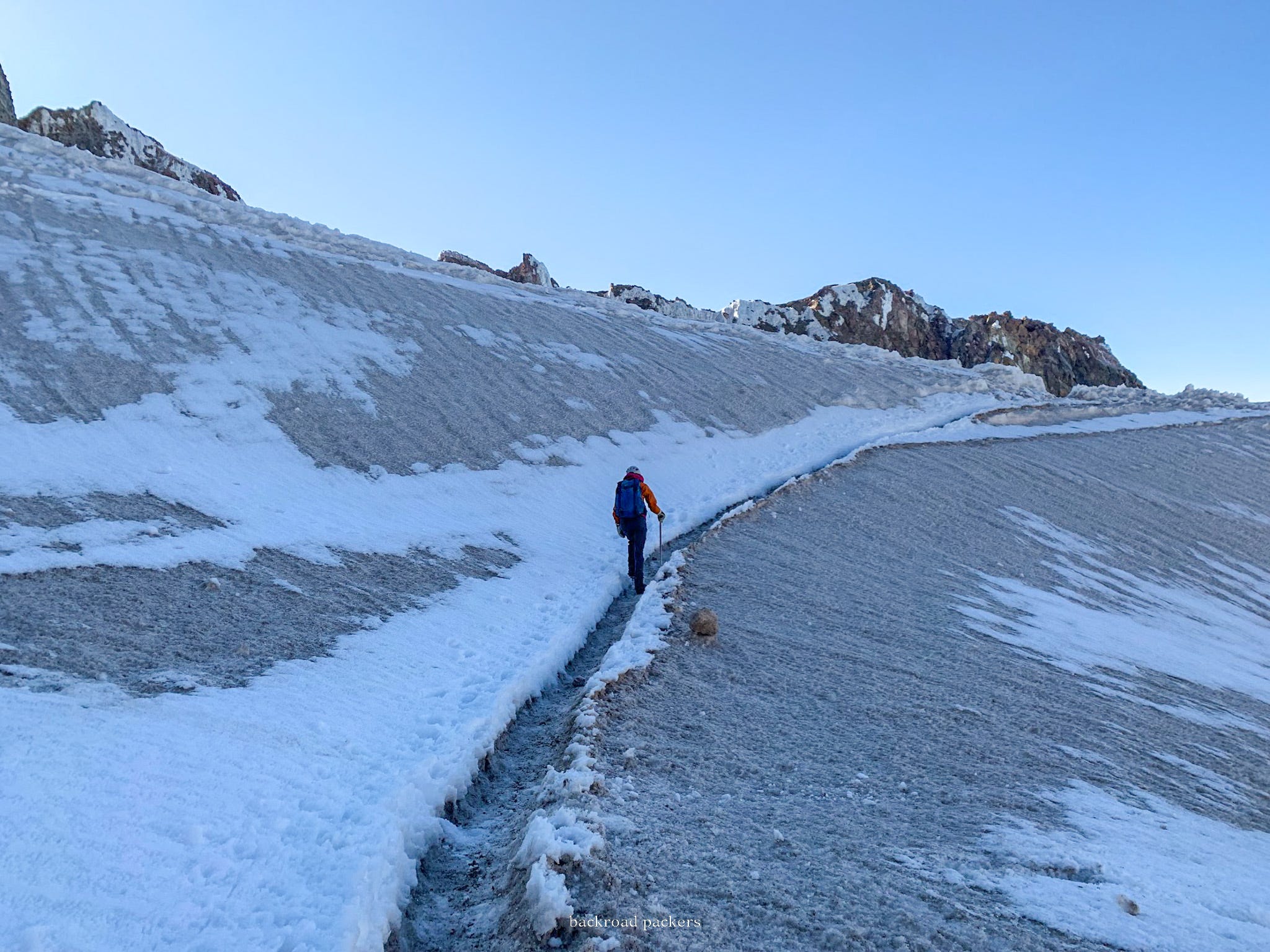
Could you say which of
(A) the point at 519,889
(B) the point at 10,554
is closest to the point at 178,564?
(B) the point at 10,554

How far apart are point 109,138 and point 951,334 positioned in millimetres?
60034

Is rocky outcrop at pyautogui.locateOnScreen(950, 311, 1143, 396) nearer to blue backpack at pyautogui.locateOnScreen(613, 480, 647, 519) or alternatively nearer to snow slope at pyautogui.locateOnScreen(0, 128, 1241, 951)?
snow slope at pyautogui.locateOnScreen(0, 128, 1241, 951)

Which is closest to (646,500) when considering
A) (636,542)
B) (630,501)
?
(630,501)

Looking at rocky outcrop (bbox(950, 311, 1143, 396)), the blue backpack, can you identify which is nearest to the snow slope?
the blue backpack

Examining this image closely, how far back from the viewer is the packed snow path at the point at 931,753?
15.6 feet

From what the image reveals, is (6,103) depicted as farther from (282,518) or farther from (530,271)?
(282,518)

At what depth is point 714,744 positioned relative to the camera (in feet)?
23.8

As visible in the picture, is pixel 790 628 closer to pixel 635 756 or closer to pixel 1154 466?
pixel 635 756

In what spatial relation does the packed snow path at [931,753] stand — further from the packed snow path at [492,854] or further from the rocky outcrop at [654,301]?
the rocky outcrop at [654,301]

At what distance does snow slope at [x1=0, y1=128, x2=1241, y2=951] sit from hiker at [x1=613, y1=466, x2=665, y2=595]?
49 cm

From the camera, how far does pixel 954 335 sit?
71000 millimetres

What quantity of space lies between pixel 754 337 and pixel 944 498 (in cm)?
1856

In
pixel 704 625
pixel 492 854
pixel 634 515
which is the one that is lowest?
pixel 492 854

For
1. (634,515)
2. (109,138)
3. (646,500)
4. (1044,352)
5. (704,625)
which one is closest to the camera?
(704,625)
